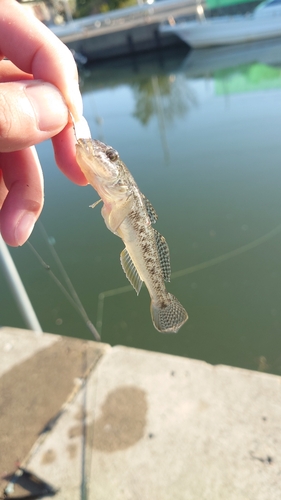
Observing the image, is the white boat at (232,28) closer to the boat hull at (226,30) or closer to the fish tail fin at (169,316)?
the boat hull at (226,30)

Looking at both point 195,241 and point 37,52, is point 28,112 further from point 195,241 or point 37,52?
point 195,241

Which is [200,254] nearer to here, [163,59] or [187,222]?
[187,222]

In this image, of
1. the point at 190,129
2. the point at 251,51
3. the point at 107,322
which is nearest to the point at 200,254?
the point at 107,322

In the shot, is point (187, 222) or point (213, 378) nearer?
point (213, 378)

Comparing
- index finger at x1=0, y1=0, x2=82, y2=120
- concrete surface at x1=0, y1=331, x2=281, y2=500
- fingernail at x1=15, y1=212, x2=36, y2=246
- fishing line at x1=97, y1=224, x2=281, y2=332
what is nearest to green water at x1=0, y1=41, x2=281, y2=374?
fishing line at x1=97, y1=224, x2=281, y2=332

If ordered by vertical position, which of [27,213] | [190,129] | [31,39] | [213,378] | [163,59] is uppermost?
[31,39]

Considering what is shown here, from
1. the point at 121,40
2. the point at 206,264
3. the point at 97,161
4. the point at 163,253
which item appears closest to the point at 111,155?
the point at 97,161

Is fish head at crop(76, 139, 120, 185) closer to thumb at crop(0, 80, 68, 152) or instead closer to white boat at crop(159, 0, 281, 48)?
thumb at crop(0, 80, 68, 152)
